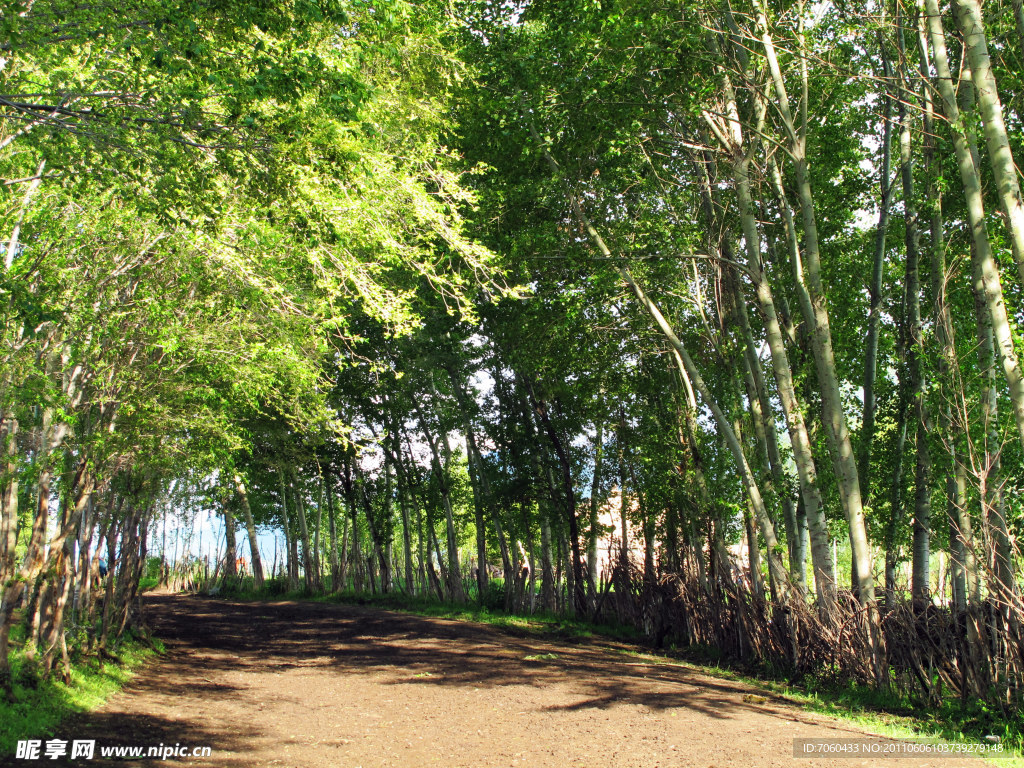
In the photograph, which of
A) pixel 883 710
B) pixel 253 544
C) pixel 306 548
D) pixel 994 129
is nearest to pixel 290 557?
pixel 253 544

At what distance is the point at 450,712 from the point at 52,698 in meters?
3.50

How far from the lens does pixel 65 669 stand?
6.99 m

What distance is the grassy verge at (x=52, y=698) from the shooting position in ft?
17.9

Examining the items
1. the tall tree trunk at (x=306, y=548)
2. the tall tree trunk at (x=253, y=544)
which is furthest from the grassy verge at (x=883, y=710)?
the tall tree trunk at (x=253, y=544)

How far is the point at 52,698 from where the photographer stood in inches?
253

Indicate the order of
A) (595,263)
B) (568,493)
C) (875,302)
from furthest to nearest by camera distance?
1. (568,493)
2. (595,263)
3. (875,302)

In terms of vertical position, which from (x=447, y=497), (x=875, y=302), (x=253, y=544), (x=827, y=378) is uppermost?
(x=875, y=302)

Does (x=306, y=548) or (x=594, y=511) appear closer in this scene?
(x=594, y=511)

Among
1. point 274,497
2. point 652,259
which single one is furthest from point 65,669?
point 274,497

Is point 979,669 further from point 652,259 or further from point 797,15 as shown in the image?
point 797,15

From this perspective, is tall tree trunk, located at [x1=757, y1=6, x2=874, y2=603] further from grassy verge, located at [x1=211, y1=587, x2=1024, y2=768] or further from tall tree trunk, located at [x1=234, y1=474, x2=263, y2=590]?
tall tree trunk, located at [x1=234, y1=474, x2=263, y2=590]

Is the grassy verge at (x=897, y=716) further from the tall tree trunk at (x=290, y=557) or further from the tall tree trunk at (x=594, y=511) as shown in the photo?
the tall tree trunk at (x=290, y=557)

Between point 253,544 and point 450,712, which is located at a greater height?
point 253,544

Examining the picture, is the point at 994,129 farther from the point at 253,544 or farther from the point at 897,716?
the point at 253,544
